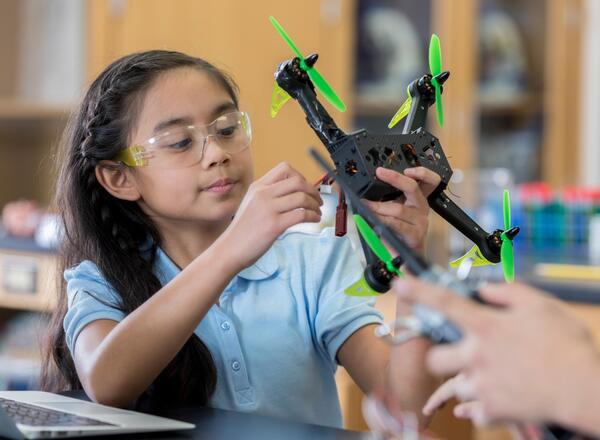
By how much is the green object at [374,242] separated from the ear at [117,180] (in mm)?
543

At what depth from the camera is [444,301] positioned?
698mm

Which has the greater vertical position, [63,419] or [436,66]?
[436,66]

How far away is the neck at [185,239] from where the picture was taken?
1360 millimetres

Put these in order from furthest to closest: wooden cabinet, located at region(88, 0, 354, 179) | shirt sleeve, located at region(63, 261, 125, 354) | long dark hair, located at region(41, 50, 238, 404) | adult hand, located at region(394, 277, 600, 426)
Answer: wooden cabinet, located at region(88, 0, 354, 179)
long dark hair, located at region(41, 50, 238, 404)
shirt sleeve, located at region(63, 261, 125, 354)
adult hand, located at region(394, 277, 600, 426)

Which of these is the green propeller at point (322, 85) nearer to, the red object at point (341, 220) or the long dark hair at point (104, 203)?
the red object at point (341, 220)

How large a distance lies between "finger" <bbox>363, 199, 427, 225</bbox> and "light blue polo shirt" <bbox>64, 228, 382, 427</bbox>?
0.32 m

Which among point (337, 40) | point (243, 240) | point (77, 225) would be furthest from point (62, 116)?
point (243, 240)

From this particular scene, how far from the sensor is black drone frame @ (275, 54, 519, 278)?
938 mm

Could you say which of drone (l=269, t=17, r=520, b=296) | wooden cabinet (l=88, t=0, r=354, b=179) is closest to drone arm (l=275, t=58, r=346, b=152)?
drone (l=269, t=17, r=520, b=296)

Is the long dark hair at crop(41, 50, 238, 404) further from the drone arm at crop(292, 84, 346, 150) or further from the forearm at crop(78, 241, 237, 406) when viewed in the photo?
the drone arm at crop(292, 84, 346, 150)

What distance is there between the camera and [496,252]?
99 centimetres

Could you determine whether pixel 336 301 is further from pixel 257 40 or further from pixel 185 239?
pixel 257 40

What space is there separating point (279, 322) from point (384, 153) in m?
0.39

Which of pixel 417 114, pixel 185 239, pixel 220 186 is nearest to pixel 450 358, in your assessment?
pixel 417 114
